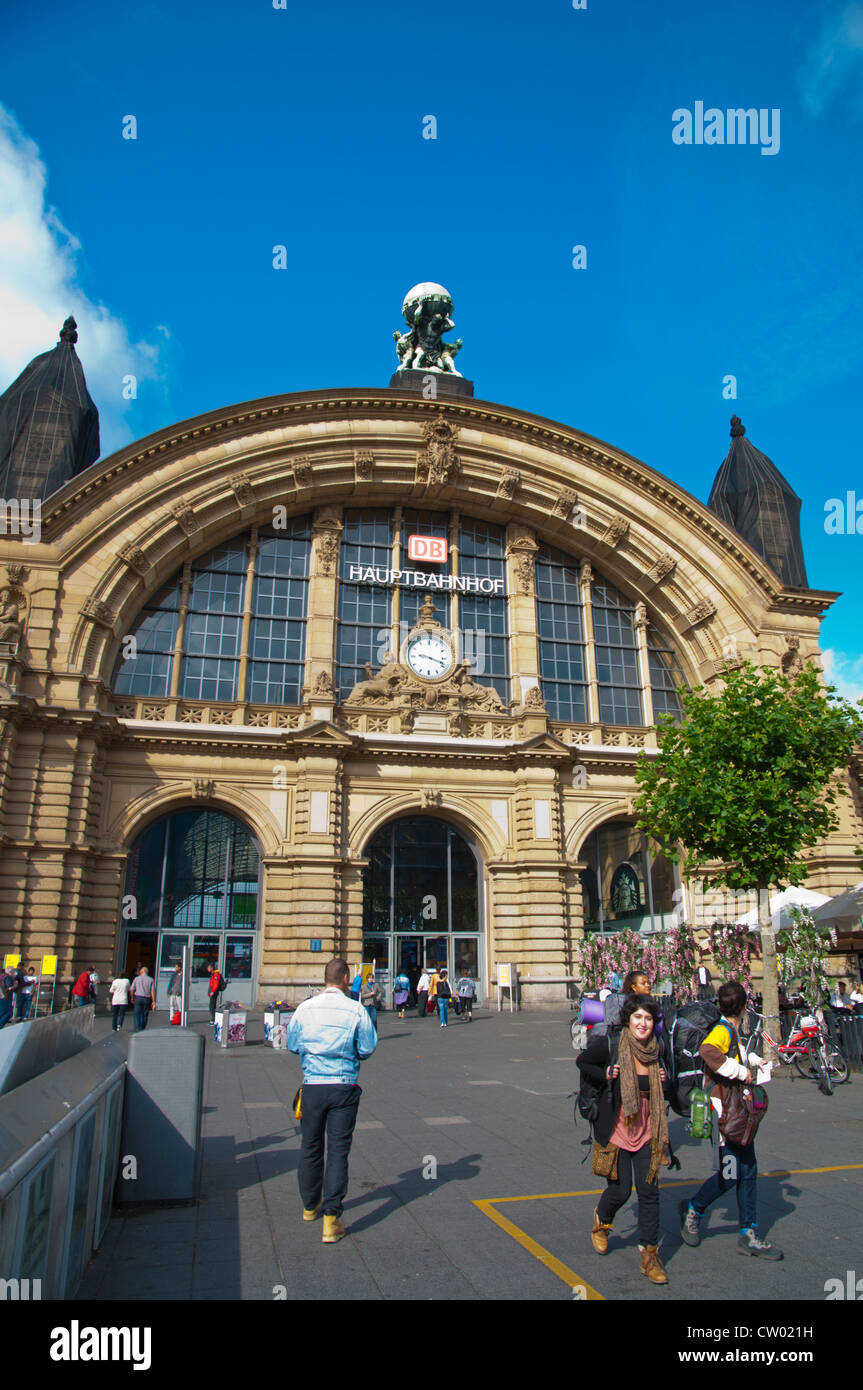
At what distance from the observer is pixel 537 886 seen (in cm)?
2975

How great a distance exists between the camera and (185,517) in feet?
100

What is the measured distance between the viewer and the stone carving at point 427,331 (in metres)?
37.5

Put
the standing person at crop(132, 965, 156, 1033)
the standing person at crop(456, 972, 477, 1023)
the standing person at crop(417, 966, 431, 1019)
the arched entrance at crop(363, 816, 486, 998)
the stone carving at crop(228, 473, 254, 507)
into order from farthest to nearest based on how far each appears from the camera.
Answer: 1. the stone carving at crop(228, 473, 254, 507)
2. the arched entrance at crop(363, 816, 486, 998)
3. the standing person at crop(417, 966, 431, 1019)
4. the standing person at crop(456, 972, 477, 1023)
5. the standing person at crop(132, 965, 156, 1033)

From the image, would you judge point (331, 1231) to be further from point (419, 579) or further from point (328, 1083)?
point (419, 579)

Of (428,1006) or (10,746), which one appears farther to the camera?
(428,1006)

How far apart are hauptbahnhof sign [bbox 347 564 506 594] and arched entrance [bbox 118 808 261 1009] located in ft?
33.2

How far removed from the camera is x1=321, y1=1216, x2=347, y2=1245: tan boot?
6.29 m

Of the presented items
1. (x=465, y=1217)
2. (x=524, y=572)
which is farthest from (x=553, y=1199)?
(x=524, y=572)

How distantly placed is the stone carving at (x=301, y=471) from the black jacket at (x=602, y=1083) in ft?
93.4

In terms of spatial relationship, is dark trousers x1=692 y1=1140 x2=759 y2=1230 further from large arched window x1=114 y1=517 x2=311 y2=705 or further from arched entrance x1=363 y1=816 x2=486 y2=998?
large arched window x1=114 y1=517 x2=311 y2=705

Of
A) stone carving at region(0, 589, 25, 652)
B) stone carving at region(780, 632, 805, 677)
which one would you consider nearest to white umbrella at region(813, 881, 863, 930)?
stone carving at region(780, 632, 805, 677)

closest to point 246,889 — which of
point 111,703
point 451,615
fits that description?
point 111,703
